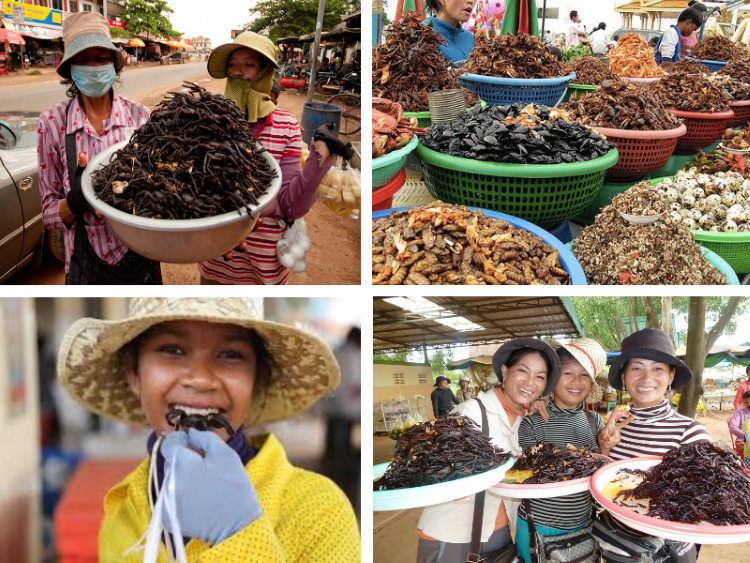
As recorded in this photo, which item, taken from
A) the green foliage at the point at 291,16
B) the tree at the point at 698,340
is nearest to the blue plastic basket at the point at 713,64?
the tree at the point at 698,340

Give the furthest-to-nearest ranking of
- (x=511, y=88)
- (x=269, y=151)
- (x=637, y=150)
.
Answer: (x=511, y=88) < (x=637, y=150) < (x=269, y=151)

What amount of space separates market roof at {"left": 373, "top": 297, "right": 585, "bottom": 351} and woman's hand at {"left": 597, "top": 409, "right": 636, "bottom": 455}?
0.93 ft

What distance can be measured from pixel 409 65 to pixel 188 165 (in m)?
0.86

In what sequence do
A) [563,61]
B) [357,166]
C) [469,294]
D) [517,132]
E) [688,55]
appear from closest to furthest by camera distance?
[357,166] < [469,294] < [517,132] < [563,61] < [688,55]

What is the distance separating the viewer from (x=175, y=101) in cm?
110

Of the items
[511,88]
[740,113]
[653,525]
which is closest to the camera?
[653,525]

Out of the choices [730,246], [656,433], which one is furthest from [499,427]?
[730,246]

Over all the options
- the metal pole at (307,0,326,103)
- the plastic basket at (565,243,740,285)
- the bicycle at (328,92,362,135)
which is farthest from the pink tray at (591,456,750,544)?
the metal pole at (307,0,326,103)

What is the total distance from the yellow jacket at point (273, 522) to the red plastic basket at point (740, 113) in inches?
79.1

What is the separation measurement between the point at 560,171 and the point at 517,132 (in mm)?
168

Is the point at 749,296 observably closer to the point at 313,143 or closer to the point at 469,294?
the point at 469,294

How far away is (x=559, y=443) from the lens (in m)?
1.60

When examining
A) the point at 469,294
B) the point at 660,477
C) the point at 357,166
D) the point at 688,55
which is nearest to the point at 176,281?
the point at 357,166

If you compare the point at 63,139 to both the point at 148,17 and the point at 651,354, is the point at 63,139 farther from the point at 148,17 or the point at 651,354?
the point at 651,354
